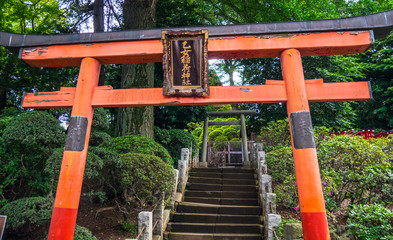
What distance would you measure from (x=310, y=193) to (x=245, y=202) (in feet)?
14.0

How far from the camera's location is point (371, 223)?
16.4 feet

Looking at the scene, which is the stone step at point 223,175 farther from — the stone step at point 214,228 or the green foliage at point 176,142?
the stone step at point 214,228

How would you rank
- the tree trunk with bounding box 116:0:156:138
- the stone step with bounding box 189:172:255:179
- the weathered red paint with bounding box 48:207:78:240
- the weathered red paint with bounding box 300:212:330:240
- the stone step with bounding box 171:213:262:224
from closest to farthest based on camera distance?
the weathered red paint with bounding box 300:212:330:240
the weathered red paint with bounding box 48:207:78:240
the stone step with bounding box 171:213:262:224
the tree trunk with bounding box 116:0:156:138
the stone step with bounding box 189:172:255:179

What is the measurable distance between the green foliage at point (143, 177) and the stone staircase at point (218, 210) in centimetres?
148

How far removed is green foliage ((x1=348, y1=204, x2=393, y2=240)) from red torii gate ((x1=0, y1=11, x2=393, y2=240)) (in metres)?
2.03

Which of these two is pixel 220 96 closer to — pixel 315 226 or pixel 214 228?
pixel 315 226

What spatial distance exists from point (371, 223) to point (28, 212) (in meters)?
6.24

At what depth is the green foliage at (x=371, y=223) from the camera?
471 cm

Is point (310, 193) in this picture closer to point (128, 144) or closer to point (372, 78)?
point (128, 144)

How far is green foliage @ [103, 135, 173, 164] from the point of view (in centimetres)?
658

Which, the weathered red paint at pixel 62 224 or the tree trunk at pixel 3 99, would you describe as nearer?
the weathered red paint at pixel 62 224

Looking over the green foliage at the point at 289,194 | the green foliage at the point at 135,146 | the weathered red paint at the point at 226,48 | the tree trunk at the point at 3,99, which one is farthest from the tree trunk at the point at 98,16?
the green foliage at the point at 289,194

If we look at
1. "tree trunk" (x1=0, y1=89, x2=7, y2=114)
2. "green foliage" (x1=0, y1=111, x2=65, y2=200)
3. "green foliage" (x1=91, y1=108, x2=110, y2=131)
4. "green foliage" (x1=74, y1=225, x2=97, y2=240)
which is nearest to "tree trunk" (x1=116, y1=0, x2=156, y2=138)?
"green foliage" (x1=91, y1=108, x2=110, y2=131)

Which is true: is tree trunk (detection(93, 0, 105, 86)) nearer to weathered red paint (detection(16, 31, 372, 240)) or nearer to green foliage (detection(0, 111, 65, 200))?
green foliage (detection(0, 111, 65, 200))
